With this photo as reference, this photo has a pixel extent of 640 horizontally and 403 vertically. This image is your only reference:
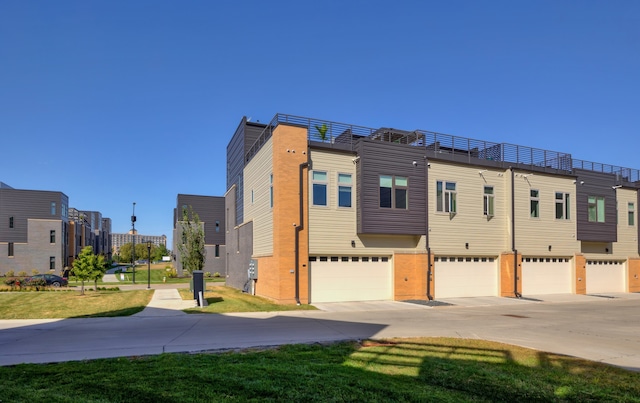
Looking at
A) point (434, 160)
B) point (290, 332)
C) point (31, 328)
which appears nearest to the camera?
point (290, 332)

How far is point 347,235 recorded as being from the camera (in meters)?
22.1

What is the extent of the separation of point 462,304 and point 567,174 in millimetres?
13884

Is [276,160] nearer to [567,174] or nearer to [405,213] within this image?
[405,213]

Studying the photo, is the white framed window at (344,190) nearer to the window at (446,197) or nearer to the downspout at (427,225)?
the downspout at (427,225)

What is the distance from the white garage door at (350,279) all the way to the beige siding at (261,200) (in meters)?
2.67

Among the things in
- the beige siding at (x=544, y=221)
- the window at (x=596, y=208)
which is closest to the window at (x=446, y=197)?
the beige siding at (x=544, y=221)

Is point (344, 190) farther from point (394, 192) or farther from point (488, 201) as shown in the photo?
point (488, 201)

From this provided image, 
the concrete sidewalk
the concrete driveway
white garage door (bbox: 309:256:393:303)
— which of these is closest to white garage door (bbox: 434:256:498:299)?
white garage door (bbox: 309:256:393:303)

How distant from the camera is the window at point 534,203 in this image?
27.7m

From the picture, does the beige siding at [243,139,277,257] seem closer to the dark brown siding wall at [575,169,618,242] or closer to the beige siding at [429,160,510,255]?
the beige siding at [429,160,510,255]

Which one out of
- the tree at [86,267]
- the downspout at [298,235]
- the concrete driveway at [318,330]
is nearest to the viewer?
the concrete driveway at [318,330]

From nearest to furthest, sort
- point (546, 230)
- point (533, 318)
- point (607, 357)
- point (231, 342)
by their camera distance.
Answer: point (607, 357) < point (231, 342) < point (533, 318) < point (546, 230)

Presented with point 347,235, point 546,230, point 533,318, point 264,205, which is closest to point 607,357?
point 533,318

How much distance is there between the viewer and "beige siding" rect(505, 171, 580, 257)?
27139mm
